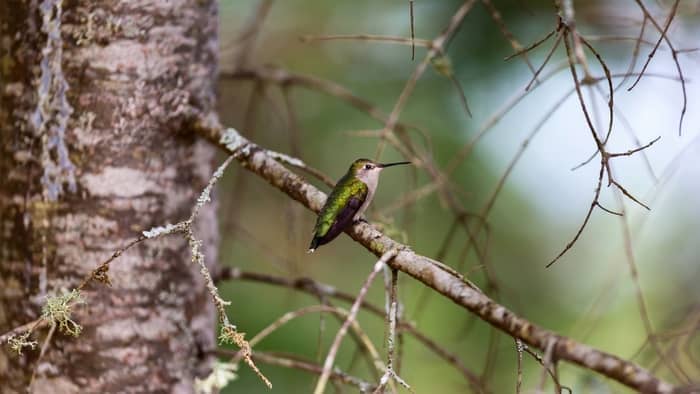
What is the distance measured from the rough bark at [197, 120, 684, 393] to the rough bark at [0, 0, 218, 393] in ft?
0.57

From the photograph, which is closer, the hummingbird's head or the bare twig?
the bare twig

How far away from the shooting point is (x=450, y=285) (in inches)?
49.2

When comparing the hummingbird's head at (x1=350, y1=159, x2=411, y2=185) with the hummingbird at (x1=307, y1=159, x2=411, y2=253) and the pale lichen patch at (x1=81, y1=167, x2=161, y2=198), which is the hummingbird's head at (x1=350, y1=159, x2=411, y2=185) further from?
the pale lichen patch at (x1=81, y1=167, x2=161, y2=198)

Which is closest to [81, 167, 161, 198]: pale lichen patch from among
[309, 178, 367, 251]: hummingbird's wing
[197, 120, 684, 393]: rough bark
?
[197, 120, 684, 393]: rough bark

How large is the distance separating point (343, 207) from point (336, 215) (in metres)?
0.03

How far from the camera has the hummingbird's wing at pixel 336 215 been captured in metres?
1.76

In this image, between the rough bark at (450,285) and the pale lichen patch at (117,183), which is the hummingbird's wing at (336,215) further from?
the pale lichen patch at (117,183)

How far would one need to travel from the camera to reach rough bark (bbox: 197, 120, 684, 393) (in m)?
1.03

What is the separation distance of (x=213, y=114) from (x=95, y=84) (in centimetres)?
31

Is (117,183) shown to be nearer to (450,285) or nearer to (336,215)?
(336,215)

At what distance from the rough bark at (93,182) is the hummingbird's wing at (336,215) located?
1.11 ft

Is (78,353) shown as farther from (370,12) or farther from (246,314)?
(370,12)

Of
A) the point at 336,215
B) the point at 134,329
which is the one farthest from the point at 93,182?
the point at 336,215

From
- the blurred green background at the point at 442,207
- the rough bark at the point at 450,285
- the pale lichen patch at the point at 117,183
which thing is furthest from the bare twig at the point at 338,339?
the blurred green background at the point at 442,207
